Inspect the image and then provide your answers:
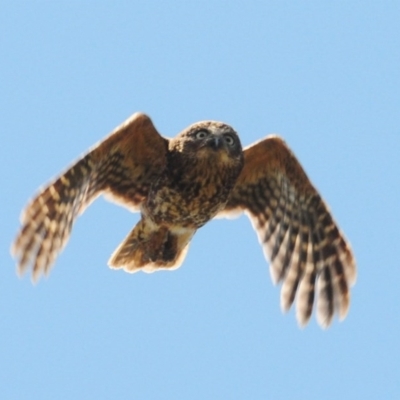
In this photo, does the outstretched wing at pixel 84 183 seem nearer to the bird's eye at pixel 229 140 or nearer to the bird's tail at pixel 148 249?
the bird's tail at pixel 148 249

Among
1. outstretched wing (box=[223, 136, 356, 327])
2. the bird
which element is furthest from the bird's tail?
outstretched wing (box=[223, 136, 356, 327])

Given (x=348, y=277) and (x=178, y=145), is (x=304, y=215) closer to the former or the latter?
(x=348, y=277)

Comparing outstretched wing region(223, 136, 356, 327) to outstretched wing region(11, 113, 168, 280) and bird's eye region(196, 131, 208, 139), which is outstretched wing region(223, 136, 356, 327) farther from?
outstretched wing region(11, 113, 168, 280)

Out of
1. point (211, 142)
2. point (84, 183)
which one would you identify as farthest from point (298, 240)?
point (84, 183)

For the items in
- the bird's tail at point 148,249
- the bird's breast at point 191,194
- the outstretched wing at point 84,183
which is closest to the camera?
the outstretched wing at point 84,183

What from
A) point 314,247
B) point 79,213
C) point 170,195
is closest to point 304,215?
point 314,247

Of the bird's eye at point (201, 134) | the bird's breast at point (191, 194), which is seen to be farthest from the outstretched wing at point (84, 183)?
the bird's eye at point (201, 134)

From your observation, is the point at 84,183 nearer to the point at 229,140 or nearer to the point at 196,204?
the point at 196,204
